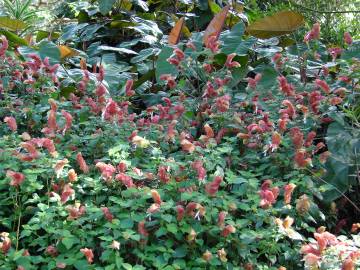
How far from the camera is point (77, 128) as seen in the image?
254cm

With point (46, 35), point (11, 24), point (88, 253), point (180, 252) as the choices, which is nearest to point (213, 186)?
point (180, 252)

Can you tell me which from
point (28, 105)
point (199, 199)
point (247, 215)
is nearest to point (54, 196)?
point (199, 199)

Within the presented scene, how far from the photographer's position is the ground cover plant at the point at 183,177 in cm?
190

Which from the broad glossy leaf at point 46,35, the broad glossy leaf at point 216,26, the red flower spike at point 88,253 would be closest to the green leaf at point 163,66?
the broad glossy leaf at point 216,26

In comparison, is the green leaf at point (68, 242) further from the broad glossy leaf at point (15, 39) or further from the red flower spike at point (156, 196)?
the broad glossy leaf at point (15, 39)

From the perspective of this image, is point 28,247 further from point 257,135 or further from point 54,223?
point 257,135

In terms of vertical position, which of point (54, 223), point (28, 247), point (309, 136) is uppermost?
point (309, 136)

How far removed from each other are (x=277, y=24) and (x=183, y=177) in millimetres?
1663

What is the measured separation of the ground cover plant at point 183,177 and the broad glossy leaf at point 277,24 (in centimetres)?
46

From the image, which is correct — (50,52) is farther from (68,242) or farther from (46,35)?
(68,242)

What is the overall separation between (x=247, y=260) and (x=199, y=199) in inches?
11.5

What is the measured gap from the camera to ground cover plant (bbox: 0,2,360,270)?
6.23 ft

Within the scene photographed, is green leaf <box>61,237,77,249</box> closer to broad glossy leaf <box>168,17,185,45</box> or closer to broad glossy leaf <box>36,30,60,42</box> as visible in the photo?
broad glossy leaf <box>168,17,185,45</box>

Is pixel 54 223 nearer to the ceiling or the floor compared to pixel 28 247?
nearer to the ceiling
